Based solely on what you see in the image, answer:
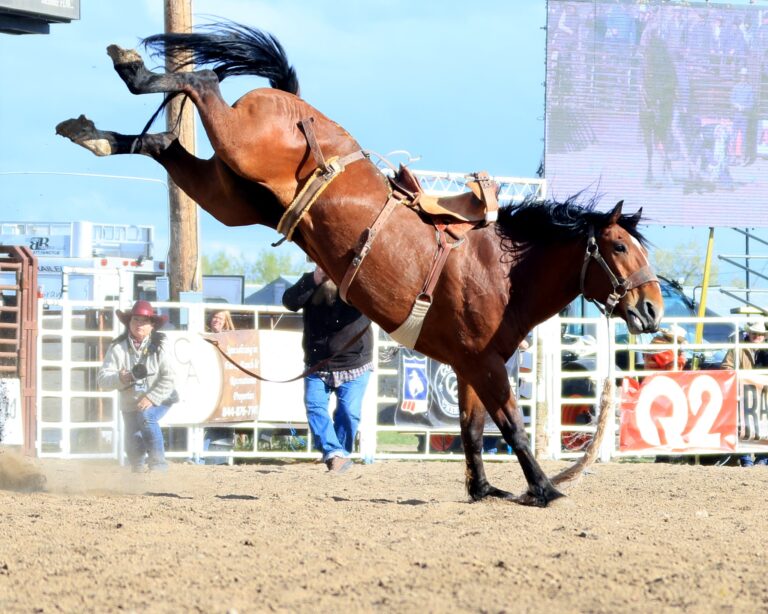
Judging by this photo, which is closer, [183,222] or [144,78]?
[144,78]

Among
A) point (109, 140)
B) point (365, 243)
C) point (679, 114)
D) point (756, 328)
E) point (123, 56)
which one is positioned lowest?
point (756, 328)

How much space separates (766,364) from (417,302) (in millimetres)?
7424

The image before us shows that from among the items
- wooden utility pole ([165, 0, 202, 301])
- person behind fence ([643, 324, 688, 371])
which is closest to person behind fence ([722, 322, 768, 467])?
person behind fence ([643, 324, 688, 371])

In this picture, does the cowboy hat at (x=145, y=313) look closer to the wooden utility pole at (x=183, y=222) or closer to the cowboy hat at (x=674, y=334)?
the wooden utility pole at (x=183, y=222)

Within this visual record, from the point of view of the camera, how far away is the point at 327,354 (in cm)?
872

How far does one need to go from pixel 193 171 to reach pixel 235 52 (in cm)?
72

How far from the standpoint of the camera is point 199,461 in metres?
10.7

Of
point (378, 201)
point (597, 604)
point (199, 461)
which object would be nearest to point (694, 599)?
point (597, 604)

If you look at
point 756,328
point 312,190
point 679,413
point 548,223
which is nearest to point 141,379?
point 312,190

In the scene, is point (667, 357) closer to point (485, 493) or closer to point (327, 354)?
point (327, 354)

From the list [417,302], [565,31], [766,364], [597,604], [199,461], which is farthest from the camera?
[565,31]

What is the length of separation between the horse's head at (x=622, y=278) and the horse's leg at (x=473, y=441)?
93cm

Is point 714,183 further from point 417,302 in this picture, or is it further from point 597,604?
point 597,604

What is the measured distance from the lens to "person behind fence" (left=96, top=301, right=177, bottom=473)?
9.25 meters
